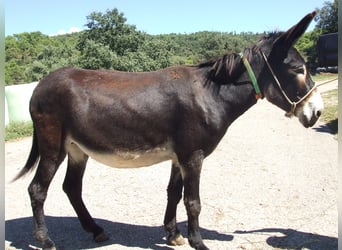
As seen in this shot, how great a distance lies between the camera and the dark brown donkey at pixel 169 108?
368 centimetres

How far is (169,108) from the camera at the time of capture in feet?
12.3

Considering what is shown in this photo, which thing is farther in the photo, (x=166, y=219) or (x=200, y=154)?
(x=166, y=219)

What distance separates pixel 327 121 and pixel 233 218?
8.46m

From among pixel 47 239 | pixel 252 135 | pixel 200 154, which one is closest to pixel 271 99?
pixel 200 154

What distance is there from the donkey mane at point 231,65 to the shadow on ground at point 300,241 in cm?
194

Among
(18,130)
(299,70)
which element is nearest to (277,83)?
(299,70)

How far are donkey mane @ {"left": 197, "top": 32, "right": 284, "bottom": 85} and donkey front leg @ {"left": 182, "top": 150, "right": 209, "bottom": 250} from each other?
0.83 m

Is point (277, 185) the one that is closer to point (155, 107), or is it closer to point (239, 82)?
point (239, 82)

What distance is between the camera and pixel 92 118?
381cm

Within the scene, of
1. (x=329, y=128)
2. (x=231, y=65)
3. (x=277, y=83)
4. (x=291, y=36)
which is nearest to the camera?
(x=291, y=36)

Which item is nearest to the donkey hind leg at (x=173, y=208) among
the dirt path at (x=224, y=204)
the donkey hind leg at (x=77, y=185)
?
the dirt path at (x=224, y=204)

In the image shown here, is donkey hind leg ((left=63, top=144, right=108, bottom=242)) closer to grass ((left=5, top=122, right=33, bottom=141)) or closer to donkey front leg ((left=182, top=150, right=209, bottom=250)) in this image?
donkey front leg ((left=182, top=150, right=209, bottom=250))

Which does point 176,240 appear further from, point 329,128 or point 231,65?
point 329,128

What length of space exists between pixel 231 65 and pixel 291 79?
25.1 inches
